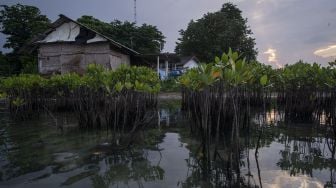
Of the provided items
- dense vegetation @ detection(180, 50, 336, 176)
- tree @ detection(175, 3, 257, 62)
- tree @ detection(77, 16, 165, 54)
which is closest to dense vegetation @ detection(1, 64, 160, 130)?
dense vegetation @ detection(180, 50, 336, 176)

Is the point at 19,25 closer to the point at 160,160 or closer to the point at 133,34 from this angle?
the point at 133,34

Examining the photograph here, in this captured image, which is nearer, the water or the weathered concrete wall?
the water

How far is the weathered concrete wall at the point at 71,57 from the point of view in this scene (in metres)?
14.9

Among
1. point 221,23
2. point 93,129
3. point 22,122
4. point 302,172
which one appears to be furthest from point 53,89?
point 221,23

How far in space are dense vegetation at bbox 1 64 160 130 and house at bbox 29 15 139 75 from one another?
552 cm

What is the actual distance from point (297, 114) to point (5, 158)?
6.32 m

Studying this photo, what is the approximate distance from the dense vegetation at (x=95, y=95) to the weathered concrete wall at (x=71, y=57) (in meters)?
5.69

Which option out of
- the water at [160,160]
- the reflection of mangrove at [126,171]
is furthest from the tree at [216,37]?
the reflection of mangrove at [126,171]

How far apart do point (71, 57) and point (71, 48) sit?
1.50 feet

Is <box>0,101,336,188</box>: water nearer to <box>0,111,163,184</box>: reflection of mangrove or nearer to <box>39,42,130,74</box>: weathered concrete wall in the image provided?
<box>0,111,163,184</box>: reflection of mangrove

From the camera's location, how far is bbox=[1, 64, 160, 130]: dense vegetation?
19.9 feet

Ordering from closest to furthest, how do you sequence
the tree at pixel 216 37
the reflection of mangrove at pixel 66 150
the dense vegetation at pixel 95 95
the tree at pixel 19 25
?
the reflection of mangrove at pixel 66 150, the dense vegetation at pixel 95 95, the tree at pixel 19 25, the tree at pixel 216 37

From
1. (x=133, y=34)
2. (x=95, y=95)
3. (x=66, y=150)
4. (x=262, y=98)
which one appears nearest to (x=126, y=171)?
(x=66, y=150)

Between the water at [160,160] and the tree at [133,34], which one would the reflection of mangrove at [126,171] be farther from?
the tree at [133,34]
